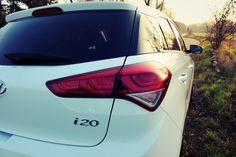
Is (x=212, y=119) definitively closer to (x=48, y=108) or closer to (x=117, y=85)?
(x=117, y=85)

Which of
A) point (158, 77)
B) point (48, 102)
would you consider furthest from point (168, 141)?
point (48, 102)

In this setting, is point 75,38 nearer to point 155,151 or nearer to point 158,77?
point 158,77

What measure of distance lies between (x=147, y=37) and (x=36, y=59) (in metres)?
0.76

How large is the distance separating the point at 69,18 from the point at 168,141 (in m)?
1.11

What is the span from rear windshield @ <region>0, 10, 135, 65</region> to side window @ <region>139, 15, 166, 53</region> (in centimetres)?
9

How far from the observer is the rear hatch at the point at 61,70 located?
5.32 feet

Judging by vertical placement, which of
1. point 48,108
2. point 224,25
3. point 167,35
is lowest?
point 224,25

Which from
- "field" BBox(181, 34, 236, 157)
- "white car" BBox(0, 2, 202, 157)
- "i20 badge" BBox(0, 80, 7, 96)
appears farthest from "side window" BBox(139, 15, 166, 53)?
"field" BBox(181, 34, 236, 157)

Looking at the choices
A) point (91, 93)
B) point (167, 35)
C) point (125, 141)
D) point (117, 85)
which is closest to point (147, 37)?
point (117, 85)

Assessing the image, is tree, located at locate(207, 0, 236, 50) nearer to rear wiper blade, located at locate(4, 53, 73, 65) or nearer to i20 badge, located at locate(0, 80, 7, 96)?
rear wiper blade, located at locate(4, 53, 73, 65)

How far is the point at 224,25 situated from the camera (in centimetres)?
1334

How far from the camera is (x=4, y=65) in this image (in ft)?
6.48

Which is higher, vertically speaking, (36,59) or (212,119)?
(36,59)

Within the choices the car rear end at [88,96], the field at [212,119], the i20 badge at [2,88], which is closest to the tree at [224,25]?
the field at [212,119]
